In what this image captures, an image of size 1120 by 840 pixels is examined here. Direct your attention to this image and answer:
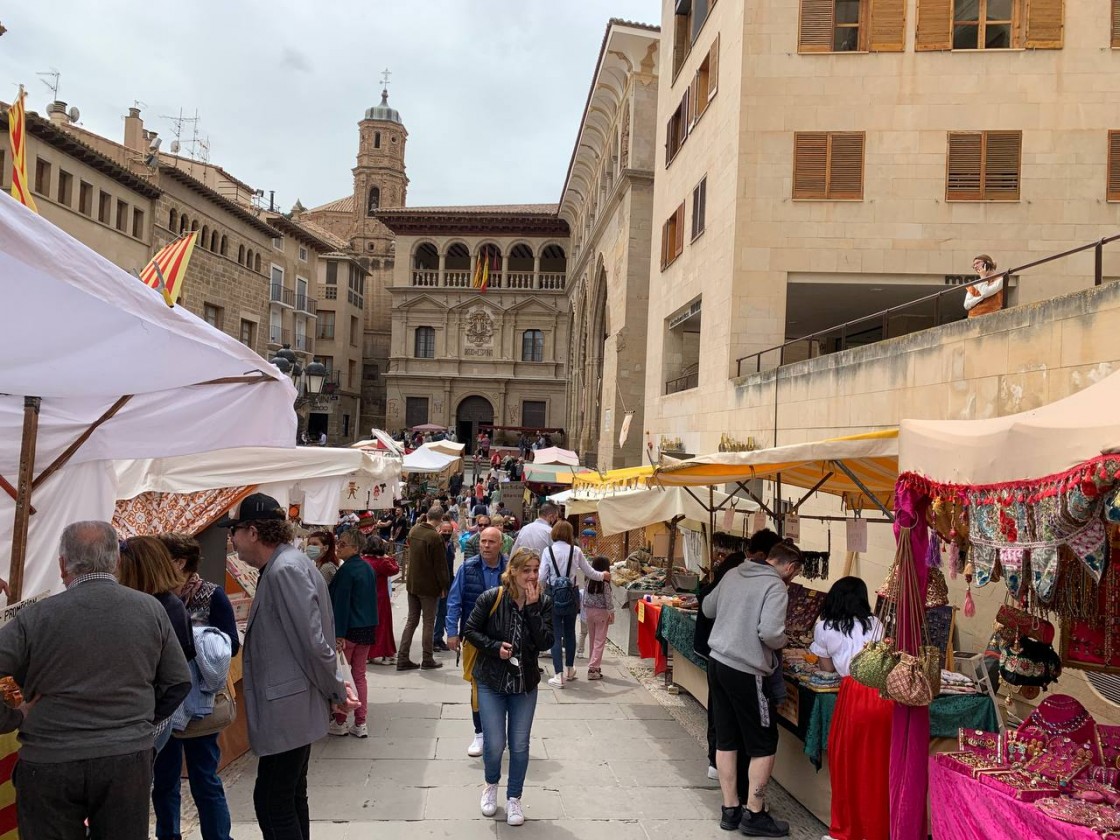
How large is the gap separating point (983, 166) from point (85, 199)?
27.4m

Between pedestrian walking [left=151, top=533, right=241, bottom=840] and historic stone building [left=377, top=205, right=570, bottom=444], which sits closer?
pedestrian walking [left=151, top=533, right=241, bottom=840]

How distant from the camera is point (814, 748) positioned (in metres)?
5.55

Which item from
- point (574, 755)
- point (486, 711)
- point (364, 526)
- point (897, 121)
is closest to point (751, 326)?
point (897, 121)

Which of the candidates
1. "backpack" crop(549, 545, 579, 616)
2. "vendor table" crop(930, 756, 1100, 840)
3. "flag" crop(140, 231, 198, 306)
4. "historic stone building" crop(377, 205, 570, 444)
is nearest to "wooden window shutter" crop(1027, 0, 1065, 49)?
"backpack" crop(549, 545, 579, 616)

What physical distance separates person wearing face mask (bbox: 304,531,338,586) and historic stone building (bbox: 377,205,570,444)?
43324 mm

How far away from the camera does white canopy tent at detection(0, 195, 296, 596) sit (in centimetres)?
283

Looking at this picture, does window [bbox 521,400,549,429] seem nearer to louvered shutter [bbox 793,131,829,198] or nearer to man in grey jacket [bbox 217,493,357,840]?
louvered shutter [bbox 793,131,829,198]

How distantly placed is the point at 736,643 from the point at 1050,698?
1.85m

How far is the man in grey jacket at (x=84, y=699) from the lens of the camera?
315 centimetres

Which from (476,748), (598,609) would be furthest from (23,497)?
(598,609)

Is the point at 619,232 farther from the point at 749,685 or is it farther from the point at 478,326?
the point at 478,326

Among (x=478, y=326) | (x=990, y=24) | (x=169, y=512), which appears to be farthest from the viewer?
(x=478, y=326)

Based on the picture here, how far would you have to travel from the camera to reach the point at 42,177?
26.0 metres

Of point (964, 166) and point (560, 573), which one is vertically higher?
point (964, 166)
